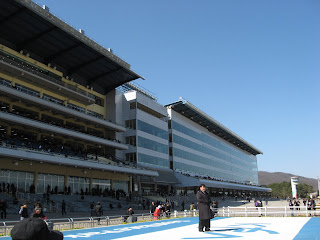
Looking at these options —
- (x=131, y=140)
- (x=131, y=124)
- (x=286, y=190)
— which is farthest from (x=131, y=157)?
(x=286, y=190)

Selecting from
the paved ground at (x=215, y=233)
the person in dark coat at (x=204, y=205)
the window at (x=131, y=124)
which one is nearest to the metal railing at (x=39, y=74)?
the window at (x=131, y=124)

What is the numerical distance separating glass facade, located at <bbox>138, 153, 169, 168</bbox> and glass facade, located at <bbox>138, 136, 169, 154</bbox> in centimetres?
159

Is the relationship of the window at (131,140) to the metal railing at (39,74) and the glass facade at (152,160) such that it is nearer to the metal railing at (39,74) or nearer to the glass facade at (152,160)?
the glass facade at (152,160)

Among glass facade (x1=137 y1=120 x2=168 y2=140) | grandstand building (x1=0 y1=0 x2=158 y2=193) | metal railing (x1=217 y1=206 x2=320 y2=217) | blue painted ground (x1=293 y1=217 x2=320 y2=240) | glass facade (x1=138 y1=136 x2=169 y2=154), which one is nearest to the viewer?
blue painted ground (x1=293 y1=217 x2=320 y2=240)

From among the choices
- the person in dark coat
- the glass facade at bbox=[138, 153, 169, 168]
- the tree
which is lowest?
the tree

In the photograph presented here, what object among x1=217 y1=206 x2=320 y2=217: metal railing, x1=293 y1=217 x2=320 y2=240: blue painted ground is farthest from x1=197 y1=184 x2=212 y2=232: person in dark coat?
x1=217 y1=206 x2=320 y2=217: metal railing

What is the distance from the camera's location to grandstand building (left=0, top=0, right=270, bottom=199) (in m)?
35.8

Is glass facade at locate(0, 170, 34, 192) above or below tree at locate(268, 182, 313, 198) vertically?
above

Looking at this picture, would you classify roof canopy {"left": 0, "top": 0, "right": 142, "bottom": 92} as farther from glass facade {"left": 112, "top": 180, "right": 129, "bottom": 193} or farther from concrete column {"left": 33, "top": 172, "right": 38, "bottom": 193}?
glass facade {"left": 112, "top": 180, "right": 129, "bottom": 193}

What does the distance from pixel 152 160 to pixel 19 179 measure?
26.3 metres

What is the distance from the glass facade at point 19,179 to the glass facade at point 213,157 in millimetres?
35225

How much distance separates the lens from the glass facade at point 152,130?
5655 cm

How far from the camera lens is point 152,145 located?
58906 millimetres

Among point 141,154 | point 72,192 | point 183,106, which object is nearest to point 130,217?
point 72,192
